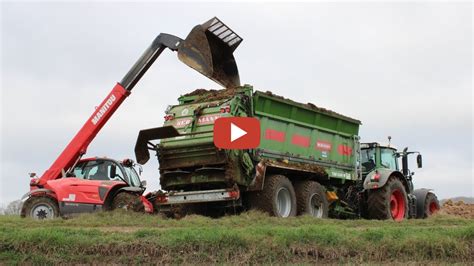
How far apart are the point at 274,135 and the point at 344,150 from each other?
11.1 feet

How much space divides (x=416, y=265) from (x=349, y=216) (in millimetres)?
7748

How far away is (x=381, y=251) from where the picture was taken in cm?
858

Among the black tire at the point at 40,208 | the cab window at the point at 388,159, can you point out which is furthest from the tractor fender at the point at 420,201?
the black tire at the point at 40,208

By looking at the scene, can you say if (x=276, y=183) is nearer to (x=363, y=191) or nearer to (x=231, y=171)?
(x=231, y=171)

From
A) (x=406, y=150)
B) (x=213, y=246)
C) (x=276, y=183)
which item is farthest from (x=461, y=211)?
(x=213, y=246)

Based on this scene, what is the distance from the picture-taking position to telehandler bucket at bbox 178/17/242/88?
1359 cm

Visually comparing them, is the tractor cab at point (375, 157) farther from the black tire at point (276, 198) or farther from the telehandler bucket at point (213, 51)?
the telehandler bucket at point (213, 51)

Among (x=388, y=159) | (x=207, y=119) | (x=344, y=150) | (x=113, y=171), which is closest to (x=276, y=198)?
(x=207, y=119)

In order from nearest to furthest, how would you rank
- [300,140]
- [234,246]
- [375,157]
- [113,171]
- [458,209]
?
[234,246] → [113,171] → [300,140] → [375,157] → [458,209]

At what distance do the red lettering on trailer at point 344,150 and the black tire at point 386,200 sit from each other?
3.87ft

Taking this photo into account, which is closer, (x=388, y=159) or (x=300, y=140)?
(x=300, y=140)

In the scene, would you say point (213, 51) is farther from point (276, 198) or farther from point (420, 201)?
point (420, 201)

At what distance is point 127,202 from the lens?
13.1 meters

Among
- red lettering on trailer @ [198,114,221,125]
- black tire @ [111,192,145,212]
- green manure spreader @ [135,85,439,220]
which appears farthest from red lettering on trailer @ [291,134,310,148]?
black tire @ [111,192,145,212]
